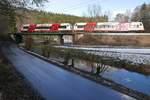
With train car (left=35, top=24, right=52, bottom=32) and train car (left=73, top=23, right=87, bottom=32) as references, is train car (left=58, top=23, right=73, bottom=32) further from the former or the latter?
train car (left=35, top=24, right=52, bottom=32)

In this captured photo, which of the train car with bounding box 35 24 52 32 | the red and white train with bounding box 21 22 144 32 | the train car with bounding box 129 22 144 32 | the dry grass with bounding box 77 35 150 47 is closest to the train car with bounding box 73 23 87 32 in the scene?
the red and white train with bounding box 21 22 144 32

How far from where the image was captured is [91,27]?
354 ft

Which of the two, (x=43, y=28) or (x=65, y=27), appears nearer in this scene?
(x=65, y=27)

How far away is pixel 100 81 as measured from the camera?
22.4 meters

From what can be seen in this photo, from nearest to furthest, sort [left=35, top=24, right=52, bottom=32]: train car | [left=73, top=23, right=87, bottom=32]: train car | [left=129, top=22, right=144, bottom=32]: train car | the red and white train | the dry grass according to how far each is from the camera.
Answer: the dry grass
[left=129, top=22, right=144, bottom=32]: train car
the red and white train
[left=73, top=23, right=87, bottom=32]: train car
[left=35, top=24, right=52, bottom=32]: train car

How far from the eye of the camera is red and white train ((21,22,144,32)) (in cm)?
9781

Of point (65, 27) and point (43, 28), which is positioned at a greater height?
point (65, 27)

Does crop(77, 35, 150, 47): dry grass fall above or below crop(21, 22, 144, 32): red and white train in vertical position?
below

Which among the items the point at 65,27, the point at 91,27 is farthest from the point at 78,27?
the point at 91,27

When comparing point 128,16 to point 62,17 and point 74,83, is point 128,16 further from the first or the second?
point 74,83

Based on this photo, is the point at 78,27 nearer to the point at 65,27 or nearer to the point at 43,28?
the point at 65,27

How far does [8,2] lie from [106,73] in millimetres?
10691

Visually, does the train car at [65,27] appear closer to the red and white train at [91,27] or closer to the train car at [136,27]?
the red and white train at [91,27]

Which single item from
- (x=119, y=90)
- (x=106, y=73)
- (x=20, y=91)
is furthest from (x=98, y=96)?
(x=106, y=73)
